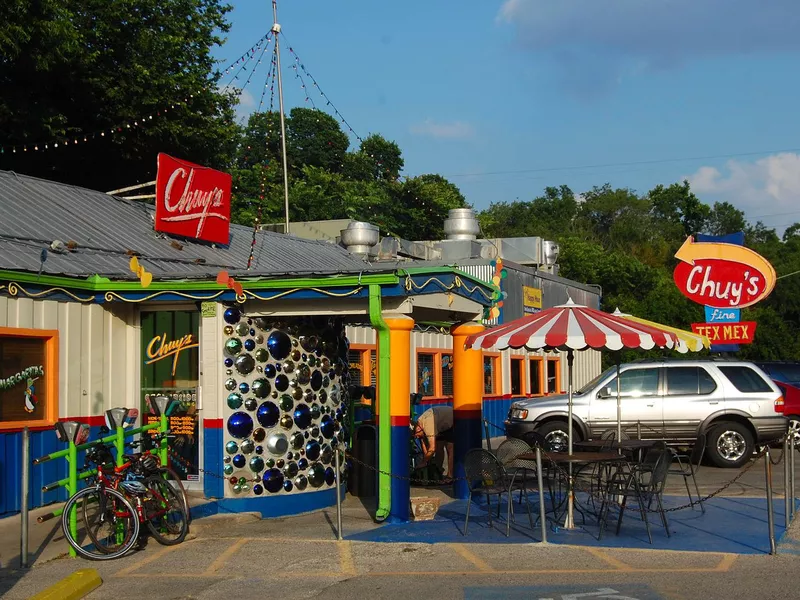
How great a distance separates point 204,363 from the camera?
39.2ft

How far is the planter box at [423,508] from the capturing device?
39.1 feet

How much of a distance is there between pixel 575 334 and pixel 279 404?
3773 millimetres

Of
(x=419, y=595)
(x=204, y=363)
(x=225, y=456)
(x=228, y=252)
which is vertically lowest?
(x=419, y=595)

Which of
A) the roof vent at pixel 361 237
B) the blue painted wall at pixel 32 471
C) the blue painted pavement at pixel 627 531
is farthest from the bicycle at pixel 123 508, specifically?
the roof vent at pixel 361 237

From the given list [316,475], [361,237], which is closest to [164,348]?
[316,475]

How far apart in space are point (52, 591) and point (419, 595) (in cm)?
289

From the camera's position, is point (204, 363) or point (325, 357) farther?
point (325, 357)

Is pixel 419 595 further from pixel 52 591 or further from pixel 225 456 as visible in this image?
pixel 225 456

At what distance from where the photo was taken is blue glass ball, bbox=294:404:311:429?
12.5 m

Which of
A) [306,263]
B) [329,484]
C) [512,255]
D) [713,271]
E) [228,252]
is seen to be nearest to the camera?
[329,484]

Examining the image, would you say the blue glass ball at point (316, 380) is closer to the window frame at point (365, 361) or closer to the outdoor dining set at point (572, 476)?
the outdoor dining set at point (572, 476)

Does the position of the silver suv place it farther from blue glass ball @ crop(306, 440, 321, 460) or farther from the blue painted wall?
the blue painted wall

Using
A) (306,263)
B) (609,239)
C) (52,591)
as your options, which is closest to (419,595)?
(52,591)

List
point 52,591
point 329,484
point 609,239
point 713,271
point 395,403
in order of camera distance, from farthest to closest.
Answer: point 609,239 → point 713,271 → point 329,484 → point 395,403 → point 52,591
